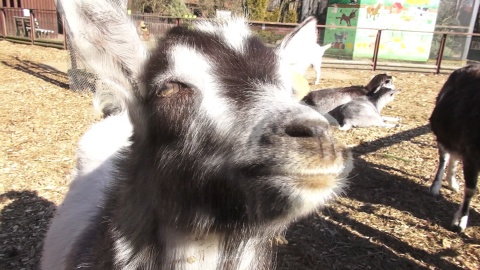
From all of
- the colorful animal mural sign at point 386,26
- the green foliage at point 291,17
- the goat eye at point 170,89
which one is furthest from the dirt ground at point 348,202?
the green foliage at point 291,17

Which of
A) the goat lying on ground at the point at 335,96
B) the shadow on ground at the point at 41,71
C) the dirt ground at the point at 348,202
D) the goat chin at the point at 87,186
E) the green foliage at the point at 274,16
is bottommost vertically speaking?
the dirt ground at the point at 348,202

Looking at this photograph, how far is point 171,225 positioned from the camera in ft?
5.11

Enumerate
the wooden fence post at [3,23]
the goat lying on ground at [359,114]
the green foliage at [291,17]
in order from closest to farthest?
the goat lying on ground at [359,114], the wooden fence post at [3,23], the green foliage at [291,17]

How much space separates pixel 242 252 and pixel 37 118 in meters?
6.41

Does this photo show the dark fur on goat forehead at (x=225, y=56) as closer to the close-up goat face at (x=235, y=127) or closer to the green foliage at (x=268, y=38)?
the close-up goat face at (x=235, y=127)

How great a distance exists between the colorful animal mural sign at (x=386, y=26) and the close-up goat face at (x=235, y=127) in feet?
51.5

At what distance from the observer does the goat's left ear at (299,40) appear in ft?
7.06

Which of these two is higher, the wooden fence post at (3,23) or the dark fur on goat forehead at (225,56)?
the dark fur on goat forehead at (225,56)

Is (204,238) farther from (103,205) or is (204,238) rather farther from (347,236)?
(347,236)

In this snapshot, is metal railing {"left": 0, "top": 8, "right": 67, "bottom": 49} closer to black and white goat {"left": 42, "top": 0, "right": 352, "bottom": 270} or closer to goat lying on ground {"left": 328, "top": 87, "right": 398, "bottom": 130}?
goat lying on ground {"left": 328, "top": 87, "right": 398, "bottom": 130}

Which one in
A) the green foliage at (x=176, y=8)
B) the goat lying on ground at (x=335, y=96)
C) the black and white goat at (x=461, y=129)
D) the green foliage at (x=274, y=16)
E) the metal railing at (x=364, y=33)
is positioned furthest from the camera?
the green foliage at (x=274, y=16)

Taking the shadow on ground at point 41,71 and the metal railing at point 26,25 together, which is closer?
the shadow on ground at point 41,71

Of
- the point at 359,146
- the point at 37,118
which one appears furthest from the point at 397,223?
the point at 37,118

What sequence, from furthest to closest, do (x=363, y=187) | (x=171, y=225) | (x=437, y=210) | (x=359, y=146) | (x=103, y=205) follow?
1. (x=359, y=146)
2. (x=363, y=187)
3. (x=437, y=210)
4. (x=103, y=205)
5. (x=171, y=225)
